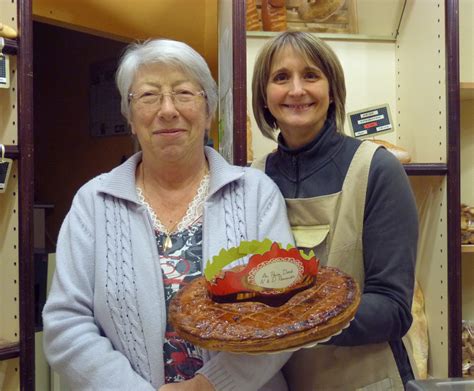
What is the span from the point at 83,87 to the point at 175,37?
1563 millimetres

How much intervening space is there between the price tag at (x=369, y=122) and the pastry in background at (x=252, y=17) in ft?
1.44

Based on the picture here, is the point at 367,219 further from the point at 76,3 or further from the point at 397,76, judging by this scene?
the point at 76,3

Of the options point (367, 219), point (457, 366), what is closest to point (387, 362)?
point (367, 219)

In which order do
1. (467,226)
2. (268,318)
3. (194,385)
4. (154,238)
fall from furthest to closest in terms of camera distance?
(467,226) → (154,238) → (194,385) → (268,318)

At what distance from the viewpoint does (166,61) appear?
49.6 inches

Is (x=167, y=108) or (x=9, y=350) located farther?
(x=9, y=350)

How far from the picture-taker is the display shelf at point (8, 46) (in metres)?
1.61

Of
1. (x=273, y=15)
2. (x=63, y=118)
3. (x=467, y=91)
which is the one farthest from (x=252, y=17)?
(x=63, y=118)

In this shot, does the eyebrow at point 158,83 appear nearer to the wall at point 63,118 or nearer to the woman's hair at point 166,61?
the woman's hair at point 166,61

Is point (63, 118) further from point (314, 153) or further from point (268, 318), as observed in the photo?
point (268, 318)

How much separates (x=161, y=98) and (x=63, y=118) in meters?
3.04

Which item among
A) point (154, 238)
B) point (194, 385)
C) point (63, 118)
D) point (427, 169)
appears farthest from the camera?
point (63, 118)

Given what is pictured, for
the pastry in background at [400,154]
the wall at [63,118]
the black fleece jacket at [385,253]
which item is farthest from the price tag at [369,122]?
the wall at [63,118]

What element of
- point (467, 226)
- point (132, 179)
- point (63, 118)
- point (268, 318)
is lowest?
point (268, 318)
